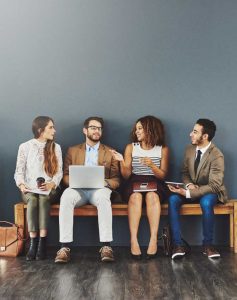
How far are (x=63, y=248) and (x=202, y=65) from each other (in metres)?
2.34

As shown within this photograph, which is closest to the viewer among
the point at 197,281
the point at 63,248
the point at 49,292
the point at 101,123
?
the point at 49,292

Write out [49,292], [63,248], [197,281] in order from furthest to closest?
[63,248] < [197,281] < [49,292]

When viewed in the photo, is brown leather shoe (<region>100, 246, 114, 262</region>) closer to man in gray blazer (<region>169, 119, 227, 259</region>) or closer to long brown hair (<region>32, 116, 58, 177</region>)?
man in gray blazer (<region>169, 119, 227, 259</region>)

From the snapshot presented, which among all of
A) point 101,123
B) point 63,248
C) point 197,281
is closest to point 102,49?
point 101,123

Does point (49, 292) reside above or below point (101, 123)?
below

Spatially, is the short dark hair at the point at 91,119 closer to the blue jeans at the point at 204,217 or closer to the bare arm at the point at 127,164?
the bare arm at the point at 127,164

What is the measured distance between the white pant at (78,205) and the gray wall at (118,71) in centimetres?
67

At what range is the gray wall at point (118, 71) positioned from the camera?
529 cm

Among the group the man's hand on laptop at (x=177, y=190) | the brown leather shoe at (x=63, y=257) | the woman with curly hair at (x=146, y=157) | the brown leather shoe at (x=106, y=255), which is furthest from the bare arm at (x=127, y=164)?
the brown leather shoe at (x=63, y=257)

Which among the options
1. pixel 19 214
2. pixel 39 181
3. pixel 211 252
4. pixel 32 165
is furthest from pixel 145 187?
pixel 19 214

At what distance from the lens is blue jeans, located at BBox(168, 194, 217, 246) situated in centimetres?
467

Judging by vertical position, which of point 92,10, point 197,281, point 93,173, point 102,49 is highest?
point 92,10

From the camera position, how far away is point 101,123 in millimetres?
5117

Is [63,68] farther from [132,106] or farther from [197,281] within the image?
[197,281]
